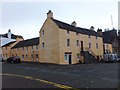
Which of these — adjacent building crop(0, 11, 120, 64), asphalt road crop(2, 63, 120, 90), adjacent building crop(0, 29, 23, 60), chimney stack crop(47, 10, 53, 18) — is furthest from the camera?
adjacent building crop(0, 29, 23, 60)

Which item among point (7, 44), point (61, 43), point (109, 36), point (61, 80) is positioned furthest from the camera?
point (109, 36)

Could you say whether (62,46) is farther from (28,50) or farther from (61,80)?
(61,80)

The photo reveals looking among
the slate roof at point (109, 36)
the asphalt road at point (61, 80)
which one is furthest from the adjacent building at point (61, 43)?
the asphalt road at point (61, 80)

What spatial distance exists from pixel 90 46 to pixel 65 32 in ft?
36.2

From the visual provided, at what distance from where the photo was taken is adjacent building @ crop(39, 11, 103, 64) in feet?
148

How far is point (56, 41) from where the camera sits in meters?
45.4

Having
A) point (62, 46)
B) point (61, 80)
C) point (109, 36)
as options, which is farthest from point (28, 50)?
point (61, 80)

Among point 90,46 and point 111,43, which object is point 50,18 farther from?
point 111,43

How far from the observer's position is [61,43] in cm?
4509

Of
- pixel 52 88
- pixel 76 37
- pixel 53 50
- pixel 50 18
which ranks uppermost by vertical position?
pixel 50 18

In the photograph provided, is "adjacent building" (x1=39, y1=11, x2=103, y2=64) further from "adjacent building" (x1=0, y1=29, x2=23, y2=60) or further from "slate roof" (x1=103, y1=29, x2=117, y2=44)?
"adjacent building" (x1=0, y1=29, x2=23, y2=60)

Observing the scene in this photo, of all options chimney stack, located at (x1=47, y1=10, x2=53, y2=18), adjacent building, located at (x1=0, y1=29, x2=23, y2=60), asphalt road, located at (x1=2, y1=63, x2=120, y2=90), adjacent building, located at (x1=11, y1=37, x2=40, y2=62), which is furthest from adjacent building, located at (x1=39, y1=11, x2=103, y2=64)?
asphalt road, located at (x1=2, y1=63, x2=120, y2=90)

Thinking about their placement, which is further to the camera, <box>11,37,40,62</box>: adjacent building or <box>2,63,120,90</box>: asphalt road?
<box>11,37,40,62</box>: adjacent building

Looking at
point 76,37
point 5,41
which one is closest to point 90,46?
point 76,37
